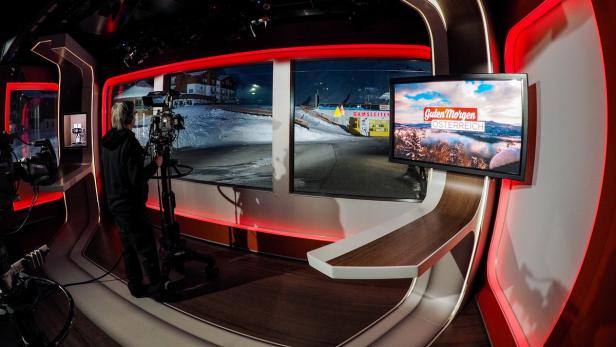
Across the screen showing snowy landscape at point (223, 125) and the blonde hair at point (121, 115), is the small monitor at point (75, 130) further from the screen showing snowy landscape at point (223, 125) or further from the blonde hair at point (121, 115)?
the screen showing snowy landscape at point (223, 125)

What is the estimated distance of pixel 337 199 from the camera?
132 inches

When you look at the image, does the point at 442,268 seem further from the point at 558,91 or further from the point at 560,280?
the point at 558,91

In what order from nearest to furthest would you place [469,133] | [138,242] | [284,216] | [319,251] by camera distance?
[319,251] → [469,133] → [138,242] → [284,216]

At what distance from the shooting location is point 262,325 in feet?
7.34

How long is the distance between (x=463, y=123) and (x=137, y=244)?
268 centimetres

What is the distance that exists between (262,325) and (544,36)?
2.67 m

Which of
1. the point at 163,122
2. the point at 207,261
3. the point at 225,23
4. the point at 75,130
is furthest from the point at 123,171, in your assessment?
the point at 75,130

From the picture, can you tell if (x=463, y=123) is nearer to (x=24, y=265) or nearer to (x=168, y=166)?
(x=168, y=166)

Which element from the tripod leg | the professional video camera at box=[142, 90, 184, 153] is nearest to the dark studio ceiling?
the professional video camera at box=[142, 90, 184, 153]

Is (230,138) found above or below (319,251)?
above

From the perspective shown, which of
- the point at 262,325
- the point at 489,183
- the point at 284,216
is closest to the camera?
the point at 489,183

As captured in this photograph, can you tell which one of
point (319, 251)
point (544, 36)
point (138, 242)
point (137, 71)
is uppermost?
point (137, 71)

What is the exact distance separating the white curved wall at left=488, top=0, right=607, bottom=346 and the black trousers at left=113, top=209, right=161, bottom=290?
9.00ft

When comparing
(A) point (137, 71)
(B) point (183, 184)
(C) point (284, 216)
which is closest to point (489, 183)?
(C) point (284, 216)
